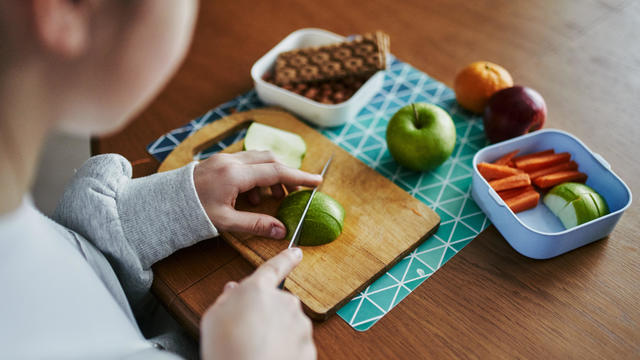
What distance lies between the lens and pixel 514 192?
102cm

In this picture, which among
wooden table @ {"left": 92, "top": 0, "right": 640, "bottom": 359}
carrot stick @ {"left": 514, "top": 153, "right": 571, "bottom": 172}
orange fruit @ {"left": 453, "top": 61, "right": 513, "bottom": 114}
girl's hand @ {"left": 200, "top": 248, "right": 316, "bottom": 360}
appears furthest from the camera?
orange fruit @ {"left": 453, "top": 61, "right": 513, "bottom": 114}

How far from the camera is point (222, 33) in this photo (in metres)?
1.65

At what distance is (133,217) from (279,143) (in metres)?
0.39

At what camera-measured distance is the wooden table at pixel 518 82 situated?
842 millimetres

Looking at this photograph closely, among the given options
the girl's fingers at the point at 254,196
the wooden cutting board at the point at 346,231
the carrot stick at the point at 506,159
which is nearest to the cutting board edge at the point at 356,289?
the wooden cutting board at the point at 346,231

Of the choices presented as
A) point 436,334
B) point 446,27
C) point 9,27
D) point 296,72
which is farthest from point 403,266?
point 446,27

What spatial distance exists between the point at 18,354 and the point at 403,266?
0.66 meters

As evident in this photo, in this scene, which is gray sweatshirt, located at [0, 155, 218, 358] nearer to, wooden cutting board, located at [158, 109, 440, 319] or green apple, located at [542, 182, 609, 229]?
wooden cutting board, located at [158, 109, 440, 319]

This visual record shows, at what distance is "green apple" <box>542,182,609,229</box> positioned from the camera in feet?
3.06

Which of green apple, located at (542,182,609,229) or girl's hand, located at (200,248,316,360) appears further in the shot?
green apple, located at (542,182,609,229)

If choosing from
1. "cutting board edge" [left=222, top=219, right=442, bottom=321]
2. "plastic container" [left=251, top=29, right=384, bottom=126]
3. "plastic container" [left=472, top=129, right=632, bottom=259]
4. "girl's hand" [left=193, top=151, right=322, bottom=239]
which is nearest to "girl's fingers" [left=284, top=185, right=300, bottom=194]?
"girl's hand" [left=193, top=151, right=322, bottom=239]

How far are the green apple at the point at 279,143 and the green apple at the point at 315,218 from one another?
0.15m

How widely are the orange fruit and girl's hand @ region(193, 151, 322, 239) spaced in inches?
20.0

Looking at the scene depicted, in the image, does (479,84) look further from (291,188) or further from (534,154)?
(291,188)
